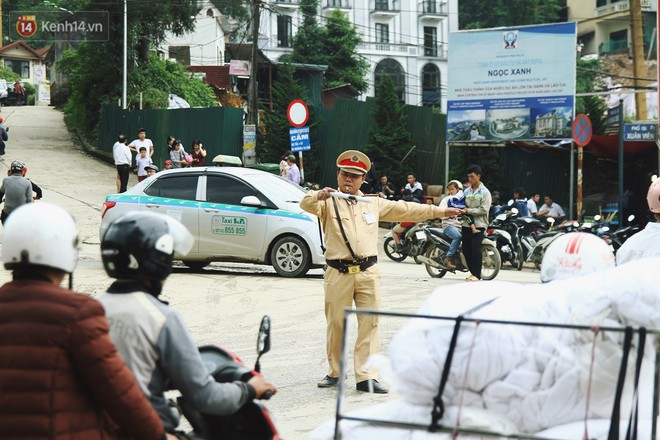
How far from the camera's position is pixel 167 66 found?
43.2 metres

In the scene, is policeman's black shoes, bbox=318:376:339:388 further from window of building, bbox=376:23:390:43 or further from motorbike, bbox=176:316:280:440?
window of building, bbox=376:23:390:43

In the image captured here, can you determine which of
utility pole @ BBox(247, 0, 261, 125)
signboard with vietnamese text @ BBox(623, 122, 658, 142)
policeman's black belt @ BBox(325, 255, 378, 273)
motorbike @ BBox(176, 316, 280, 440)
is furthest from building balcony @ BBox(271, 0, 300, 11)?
motorbike @ BBox(176, 316, 280, 440)

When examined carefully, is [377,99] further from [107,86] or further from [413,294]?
[413,294]

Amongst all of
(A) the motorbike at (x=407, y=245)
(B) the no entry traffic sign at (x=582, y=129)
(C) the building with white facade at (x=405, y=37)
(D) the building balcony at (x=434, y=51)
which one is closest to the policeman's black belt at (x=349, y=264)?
(A) the motorbike at (x=407, y=245)

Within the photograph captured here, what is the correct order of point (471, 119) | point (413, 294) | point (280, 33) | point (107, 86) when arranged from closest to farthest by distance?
point (413, 294) → point (471, 119) → point (107, 86) → point (280, 33)

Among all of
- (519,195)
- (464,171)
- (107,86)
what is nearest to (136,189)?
(519,195)

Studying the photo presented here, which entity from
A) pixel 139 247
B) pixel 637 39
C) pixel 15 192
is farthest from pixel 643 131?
pixel 139 247

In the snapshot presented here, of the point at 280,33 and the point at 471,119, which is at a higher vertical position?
the point at 280,33

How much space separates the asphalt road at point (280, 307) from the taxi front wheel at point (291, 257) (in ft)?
0.66

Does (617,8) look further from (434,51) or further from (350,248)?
(350,248)

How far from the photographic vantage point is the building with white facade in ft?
285

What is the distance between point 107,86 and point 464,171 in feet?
59.7

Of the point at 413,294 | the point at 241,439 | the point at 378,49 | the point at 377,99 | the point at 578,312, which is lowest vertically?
the point at 413,294

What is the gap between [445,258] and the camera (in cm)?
1731
